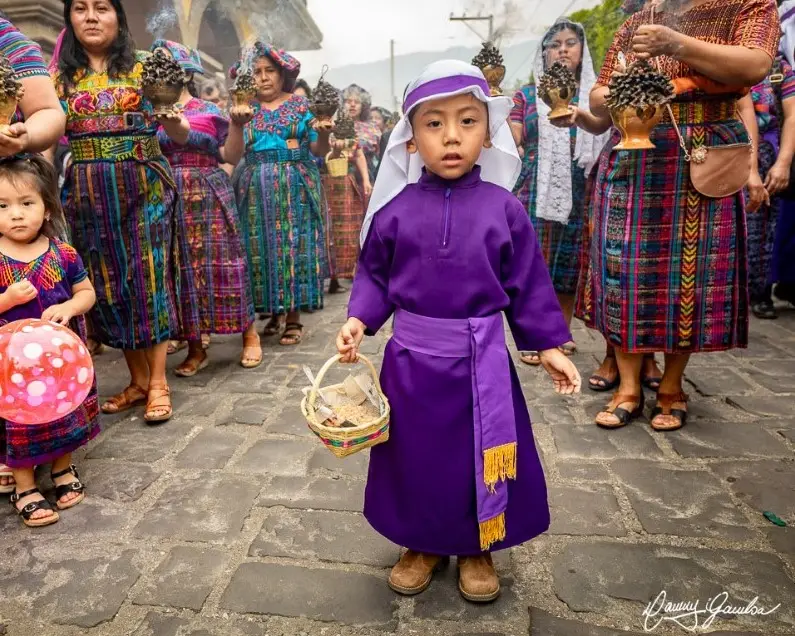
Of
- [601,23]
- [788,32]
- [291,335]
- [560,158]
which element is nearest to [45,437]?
[291,335]

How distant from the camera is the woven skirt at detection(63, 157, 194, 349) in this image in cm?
332

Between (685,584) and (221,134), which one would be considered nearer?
(685,584)

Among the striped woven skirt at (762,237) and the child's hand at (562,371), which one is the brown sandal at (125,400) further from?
the striped woven skirt at (762,237)

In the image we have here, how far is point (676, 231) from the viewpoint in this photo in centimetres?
305

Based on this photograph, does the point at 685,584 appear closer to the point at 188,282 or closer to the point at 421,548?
the point at 421,548

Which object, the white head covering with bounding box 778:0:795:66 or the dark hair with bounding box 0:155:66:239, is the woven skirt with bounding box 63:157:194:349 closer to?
the dark hair with bounding box 0:155:66:239

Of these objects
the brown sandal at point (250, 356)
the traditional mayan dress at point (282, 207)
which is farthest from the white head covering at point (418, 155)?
the traditional mayan dress at point (282, 207)

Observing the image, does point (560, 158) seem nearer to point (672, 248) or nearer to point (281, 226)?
point (672, 248)

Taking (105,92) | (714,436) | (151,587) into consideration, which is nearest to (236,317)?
(105,92)

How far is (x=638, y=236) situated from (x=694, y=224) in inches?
10.5

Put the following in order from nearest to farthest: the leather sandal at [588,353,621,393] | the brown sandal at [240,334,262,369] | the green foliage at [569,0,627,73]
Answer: the leather sandal at [588,353,621,393] < the brown sandal at [240,334,262,369] < the green foliage at [569,0,627,73]

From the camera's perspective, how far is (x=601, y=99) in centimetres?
311

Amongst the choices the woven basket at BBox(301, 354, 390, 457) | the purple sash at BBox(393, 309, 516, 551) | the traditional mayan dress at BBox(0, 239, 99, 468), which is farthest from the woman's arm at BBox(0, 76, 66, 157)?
the purple sash at BBox(393, 309, 516, 551)

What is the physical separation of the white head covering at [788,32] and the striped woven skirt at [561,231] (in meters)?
2.37
